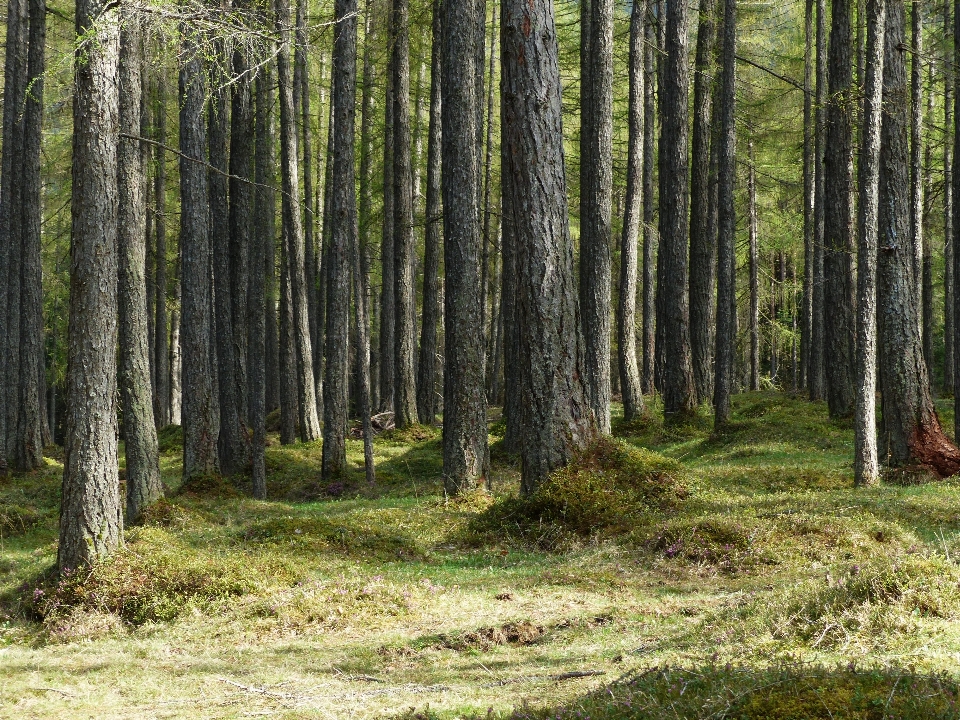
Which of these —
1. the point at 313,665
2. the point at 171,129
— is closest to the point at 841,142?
the point at 313,665

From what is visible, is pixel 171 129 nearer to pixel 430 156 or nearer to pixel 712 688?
pixel 430 156

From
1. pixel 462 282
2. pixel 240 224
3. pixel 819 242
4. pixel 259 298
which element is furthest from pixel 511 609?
pixel 819 242

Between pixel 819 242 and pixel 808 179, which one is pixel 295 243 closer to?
pixel 819 242

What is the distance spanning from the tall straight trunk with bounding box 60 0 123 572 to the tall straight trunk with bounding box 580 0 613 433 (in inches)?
362

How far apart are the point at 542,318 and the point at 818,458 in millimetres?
7594

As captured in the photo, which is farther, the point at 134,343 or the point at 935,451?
the point at 935,451

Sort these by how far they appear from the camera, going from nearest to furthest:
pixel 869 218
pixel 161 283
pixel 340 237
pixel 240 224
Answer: pixel 869 218 → pixel 340 237 → pixel 240 224 → pixel 161 283

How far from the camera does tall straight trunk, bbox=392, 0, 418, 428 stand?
73.6 ft

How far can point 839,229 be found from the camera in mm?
20031

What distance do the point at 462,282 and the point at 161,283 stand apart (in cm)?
1872

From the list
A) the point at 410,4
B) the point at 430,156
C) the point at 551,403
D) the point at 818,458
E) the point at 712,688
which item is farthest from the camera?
the point at 430,156

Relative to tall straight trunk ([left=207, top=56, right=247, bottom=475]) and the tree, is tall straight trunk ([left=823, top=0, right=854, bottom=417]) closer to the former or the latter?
the tree

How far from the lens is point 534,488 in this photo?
11.2 metres

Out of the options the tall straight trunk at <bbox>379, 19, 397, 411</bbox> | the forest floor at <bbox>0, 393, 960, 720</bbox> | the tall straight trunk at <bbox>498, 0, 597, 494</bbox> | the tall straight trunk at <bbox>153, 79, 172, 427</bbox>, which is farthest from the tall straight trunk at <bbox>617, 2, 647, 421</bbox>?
the tall straight trunk at <bbox>153, 79, 172, 427</bbox>
